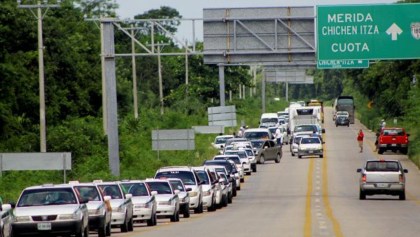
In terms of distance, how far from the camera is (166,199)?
3981cm

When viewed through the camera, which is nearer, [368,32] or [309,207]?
[309,207]

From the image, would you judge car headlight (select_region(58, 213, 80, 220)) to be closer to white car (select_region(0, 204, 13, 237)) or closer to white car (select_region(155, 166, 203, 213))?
white car (select_region(0, 204, 13, 237))

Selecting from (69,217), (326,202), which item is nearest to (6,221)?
(69,217)

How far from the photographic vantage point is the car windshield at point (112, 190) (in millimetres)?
35841

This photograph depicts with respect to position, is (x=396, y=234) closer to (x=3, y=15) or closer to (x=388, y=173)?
(x=388, y=173)

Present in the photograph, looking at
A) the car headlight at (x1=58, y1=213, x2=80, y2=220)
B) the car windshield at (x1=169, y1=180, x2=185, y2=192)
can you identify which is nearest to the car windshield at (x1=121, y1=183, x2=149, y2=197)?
the car windshield at (x1=169, y1=180, x2=185, y2=192)

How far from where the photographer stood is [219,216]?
139 feet

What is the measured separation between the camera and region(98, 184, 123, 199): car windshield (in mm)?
35841

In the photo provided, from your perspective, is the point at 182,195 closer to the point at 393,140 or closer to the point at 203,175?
the point at 203,175

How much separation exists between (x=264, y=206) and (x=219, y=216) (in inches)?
285

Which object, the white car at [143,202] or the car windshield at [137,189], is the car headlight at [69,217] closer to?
the white car at [143,202]

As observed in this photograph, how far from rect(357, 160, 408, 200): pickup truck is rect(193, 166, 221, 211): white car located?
7.30 metres

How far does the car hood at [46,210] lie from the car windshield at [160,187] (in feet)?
33.9

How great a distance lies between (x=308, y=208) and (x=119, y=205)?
12734 millimetres
